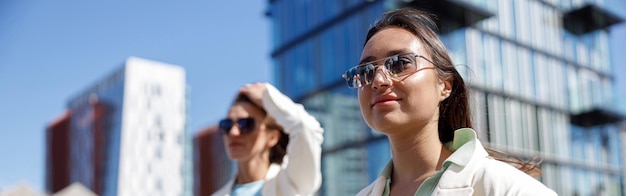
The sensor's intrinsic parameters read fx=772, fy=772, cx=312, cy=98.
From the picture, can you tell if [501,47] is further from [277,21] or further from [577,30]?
[277,21]

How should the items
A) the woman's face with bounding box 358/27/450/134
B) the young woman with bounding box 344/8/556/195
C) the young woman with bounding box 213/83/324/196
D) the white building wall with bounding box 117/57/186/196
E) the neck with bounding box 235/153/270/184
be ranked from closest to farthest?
the young woman with bounding box 344/8/556/195, the woman's face with bounding box 358/27/450/134, the young woman with bounding box 213/83/324/196, the neck with bounding box 235/153/270/184, the white building wall with bounding box 117/57/186/196

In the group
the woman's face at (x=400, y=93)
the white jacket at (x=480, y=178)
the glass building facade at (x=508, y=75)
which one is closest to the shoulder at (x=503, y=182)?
the white jacket at (x=480, y=178)

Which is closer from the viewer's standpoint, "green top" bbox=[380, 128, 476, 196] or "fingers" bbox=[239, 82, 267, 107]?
"green top" bbox=[380, 128, 476, 196]

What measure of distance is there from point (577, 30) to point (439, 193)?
88.2ft

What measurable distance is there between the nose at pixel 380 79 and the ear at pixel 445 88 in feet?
0.55

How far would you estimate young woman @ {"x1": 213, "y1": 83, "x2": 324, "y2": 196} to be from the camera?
321 centimetres

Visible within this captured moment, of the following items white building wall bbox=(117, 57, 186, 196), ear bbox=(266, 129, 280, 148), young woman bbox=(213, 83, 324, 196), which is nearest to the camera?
young woman bbox=(213, 83, 324, 196)

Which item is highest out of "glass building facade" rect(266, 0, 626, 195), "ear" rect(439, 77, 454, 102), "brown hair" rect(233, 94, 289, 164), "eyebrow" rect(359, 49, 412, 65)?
"eyebrow" rect(359, 49, 412, 65)

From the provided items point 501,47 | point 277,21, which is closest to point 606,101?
point 501,47

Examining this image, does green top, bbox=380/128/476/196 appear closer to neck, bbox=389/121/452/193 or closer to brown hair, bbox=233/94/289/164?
neck, bbox=389/121/452/193

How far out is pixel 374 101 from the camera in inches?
72.1

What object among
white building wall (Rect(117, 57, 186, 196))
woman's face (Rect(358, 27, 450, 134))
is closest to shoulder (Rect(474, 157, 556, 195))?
woman's face (Rect(358, 27, 450, 134))

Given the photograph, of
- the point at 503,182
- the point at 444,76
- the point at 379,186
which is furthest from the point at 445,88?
the point at 503,182

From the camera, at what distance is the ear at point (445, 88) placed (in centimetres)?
192
